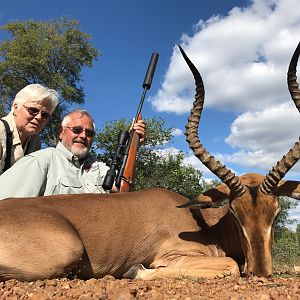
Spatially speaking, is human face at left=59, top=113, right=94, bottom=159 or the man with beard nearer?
the man with beard

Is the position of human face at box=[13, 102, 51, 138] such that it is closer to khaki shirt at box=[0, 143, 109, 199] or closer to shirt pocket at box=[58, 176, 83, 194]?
khaki shirt at box=[0, 143, 109, 199]

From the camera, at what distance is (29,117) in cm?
701

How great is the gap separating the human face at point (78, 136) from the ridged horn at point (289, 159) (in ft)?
10.2

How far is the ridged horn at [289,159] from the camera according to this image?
5.29m

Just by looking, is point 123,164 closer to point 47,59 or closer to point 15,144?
point 15,144

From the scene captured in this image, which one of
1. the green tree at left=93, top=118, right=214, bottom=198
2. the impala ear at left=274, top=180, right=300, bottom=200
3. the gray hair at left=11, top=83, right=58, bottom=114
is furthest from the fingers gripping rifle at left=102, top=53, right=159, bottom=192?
the green tree at left=93, top=118, right=214, bottom=198

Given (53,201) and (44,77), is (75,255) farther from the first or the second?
(44,77)

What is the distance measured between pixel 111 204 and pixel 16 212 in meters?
1.16

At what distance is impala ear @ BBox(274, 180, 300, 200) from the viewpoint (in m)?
5.50

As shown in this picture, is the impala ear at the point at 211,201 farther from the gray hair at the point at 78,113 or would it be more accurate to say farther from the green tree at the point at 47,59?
the green tree at the point at 47,59

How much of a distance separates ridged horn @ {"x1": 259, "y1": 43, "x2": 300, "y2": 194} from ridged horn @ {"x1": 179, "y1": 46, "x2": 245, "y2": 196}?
1.03 ft

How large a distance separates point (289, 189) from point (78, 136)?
11.1 feet

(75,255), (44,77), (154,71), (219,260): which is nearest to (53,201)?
(75,255)

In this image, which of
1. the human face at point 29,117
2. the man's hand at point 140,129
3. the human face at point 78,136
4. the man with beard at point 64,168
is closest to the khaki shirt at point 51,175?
the man with beard at point 64,168
